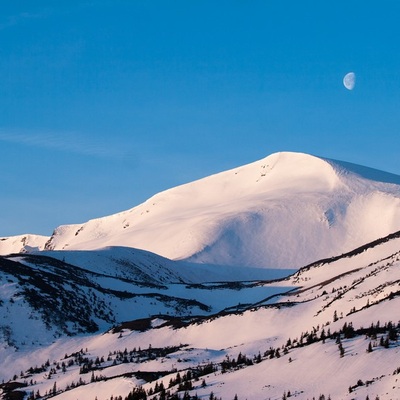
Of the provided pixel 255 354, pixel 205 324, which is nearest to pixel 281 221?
pixel 205 324

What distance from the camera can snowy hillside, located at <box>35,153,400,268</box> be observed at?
14475cm

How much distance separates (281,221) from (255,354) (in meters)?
124

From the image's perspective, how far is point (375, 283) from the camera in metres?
42.5

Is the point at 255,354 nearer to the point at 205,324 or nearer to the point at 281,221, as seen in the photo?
the point at 205,324

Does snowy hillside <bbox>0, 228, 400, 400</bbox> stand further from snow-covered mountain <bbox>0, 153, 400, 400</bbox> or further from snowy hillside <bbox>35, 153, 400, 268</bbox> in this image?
snowy hillside <bbox>35, 153, 400, 268</bbox>

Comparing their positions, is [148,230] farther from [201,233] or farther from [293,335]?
[293,335]

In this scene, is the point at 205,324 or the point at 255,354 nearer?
the point at 255,354

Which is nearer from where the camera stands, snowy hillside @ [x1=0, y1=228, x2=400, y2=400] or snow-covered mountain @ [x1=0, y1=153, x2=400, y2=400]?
snowy hillside @ [x1=0, y1=228, x2=400, y2=400]

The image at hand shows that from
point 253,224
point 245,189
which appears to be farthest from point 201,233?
point 245,189

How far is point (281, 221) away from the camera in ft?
516

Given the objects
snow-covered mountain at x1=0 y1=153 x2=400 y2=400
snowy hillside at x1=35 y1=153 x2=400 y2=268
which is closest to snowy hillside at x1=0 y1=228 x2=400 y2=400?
snow-covered mountain at x1=0 y1=153 x2=400 y2=400

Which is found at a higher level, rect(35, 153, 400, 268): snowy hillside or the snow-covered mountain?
rect(35, 153, 400, 268): snowy hillside

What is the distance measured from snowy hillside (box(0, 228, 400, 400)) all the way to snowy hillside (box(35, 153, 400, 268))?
261 feet

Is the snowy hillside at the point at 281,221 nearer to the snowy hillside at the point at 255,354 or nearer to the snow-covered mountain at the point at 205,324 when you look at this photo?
the snow-covered mountain at the point at 205,324
